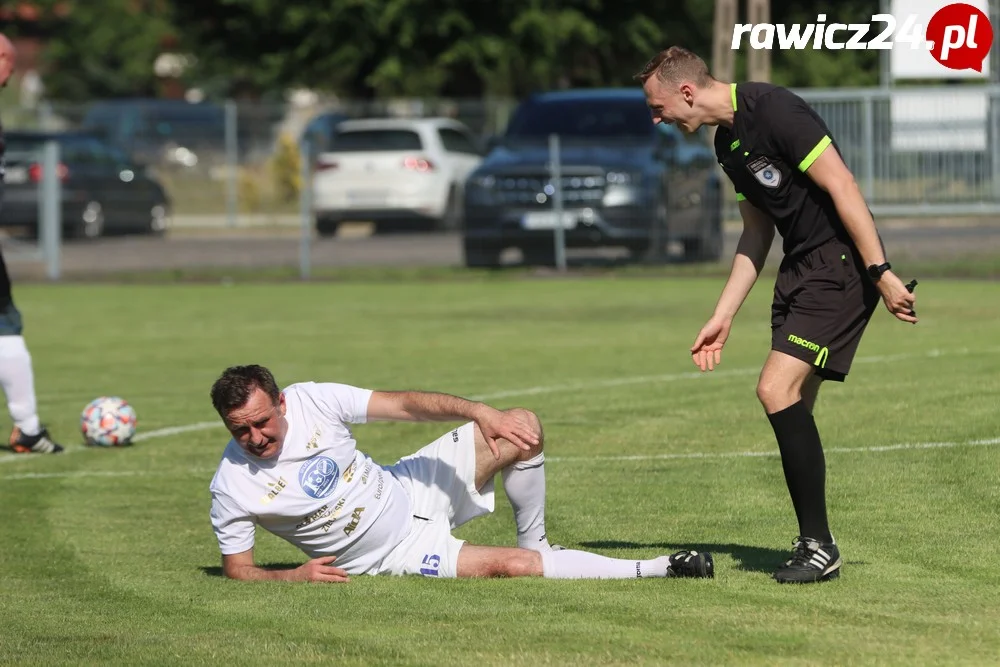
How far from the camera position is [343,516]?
7.23 metres

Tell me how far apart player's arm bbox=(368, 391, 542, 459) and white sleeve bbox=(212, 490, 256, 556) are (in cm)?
65

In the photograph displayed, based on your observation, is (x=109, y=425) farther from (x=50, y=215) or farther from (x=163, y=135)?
(x=163, y=135)

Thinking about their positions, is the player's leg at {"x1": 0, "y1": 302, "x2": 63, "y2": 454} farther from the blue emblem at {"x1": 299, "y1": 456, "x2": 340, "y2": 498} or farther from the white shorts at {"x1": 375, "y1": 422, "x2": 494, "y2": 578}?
the blue emblem at {"x1": 299, "y1": 456, "x2": 340, "y2": 498}

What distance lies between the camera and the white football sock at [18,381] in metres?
11.5

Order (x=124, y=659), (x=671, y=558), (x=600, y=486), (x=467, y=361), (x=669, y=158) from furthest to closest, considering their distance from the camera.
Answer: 1. (x=669, y=158)
2. (x=467, y=361)
3. (x=600, y=486)
4. (x=671, y=558)
5. (x=124, y=659)

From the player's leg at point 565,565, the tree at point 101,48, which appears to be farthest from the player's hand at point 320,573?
the tree at point 101,48

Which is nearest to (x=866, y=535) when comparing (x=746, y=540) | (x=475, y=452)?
(x=746, y=540)

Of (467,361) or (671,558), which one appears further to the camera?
(467,361)

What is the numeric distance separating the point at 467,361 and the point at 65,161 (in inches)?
752

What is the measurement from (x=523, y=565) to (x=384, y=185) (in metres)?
24.9

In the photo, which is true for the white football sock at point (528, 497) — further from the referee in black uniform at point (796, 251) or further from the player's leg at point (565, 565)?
the referee in black uniform at point (796, 251)

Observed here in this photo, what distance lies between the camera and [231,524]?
727 centimetres

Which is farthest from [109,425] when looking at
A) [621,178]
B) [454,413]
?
[621,178]

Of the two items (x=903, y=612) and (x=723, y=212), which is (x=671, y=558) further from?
(x=723, y=212)
